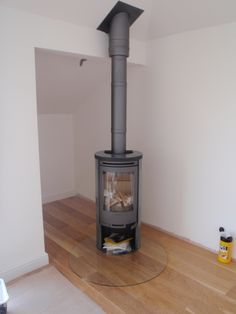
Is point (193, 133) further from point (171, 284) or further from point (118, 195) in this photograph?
point (171, 284)

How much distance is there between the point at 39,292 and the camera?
6.21 feet

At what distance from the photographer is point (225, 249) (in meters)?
2.21

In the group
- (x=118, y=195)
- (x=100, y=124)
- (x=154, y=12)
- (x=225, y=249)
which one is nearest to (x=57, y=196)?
(x=100, y=124)

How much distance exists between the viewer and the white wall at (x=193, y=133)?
2186 mm

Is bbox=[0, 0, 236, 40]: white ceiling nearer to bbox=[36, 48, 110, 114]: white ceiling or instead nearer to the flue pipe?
the flue pipe

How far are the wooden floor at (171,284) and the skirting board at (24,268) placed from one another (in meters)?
0.12

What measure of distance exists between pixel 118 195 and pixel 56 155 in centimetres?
159

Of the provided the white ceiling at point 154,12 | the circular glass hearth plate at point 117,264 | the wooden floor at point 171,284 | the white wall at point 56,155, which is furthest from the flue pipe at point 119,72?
the white wall at point 56,155

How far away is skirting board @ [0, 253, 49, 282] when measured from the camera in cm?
200

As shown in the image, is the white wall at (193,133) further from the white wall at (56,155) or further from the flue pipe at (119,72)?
the white wall at (56,155)

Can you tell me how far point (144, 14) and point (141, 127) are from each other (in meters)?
1.09

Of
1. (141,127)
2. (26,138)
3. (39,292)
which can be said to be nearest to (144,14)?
(141,127)

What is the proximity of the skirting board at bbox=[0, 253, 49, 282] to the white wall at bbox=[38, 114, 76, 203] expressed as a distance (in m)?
1.44

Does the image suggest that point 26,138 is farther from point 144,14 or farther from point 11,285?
point 144,14
